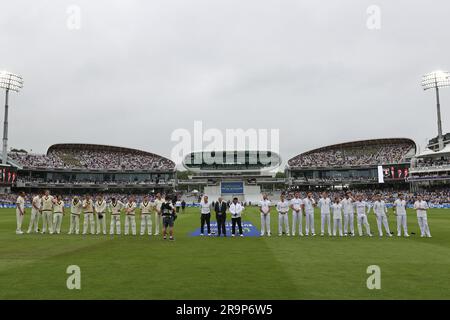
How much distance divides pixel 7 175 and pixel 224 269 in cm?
6382

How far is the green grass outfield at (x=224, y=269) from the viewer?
6.68 meters

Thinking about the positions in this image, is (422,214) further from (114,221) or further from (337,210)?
(114,221)

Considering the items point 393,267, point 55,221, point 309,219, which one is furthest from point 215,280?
point 55,221

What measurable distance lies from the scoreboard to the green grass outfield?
53.3 metres

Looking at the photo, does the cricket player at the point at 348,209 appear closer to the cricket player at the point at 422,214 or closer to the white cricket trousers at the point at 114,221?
the cricket player at the point at 422,214

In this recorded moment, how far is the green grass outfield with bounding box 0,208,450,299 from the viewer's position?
21.9 feet

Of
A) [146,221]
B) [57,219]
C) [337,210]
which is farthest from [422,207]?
[57,219]

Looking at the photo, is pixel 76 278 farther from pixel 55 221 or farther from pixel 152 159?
pixel 152 159

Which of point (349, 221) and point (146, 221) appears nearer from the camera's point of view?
point (349, 221)

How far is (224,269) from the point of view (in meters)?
8.78

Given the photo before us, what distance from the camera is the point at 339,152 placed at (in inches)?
3880

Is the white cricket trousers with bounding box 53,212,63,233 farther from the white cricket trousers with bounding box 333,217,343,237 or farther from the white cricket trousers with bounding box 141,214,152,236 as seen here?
the white cricket trousers with bounding box 333,217,343,237

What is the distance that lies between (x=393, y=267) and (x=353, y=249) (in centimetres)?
317

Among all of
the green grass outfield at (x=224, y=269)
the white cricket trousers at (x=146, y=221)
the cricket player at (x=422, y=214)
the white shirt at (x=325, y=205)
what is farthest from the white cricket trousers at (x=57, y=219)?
the cricket player at (x=422, y=214)
